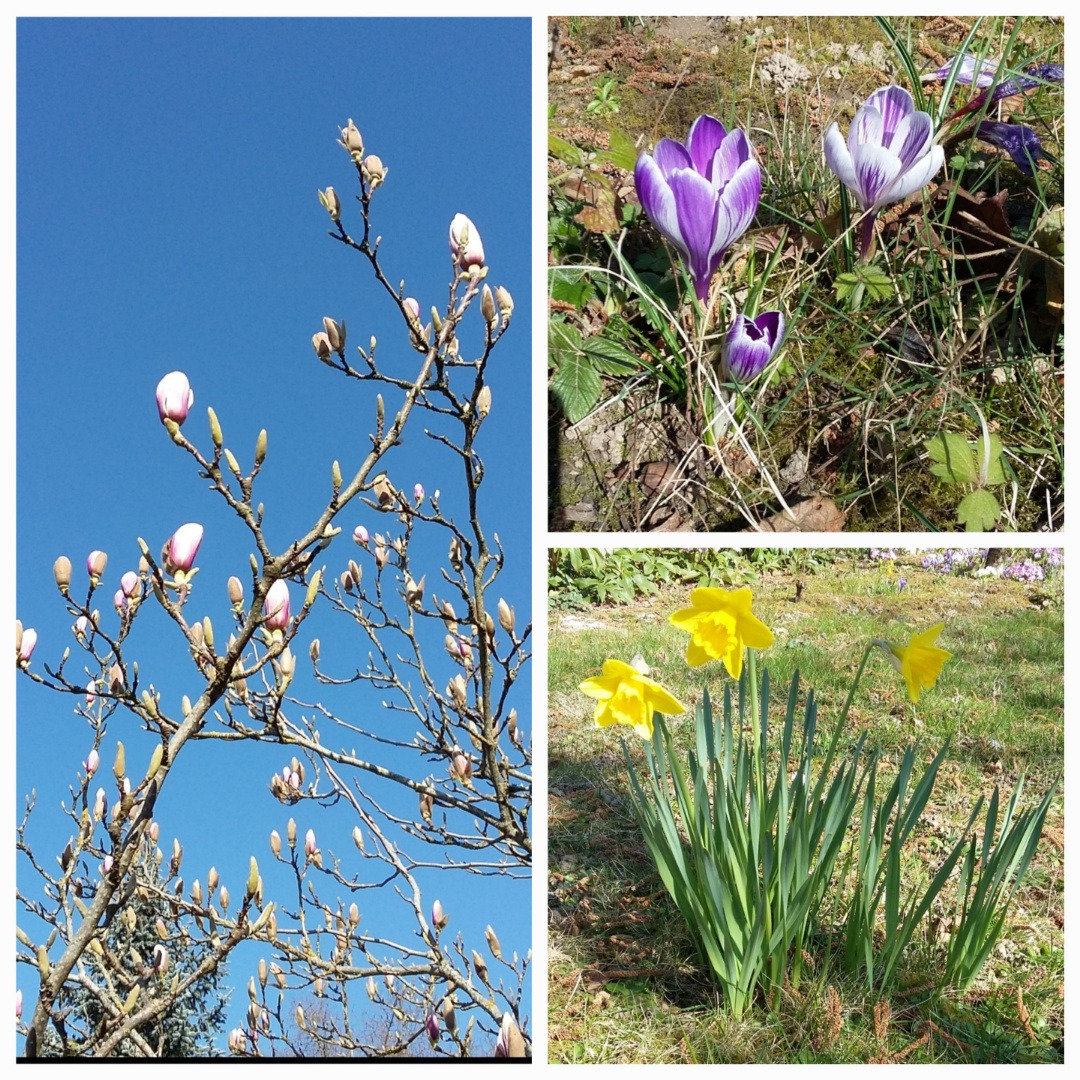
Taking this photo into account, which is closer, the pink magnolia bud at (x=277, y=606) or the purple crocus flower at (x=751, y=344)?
the pink magnolia bud at (x=277, y=606)

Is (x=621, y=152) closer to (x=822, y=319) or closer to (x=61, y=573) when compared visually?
(x=822, y=319)

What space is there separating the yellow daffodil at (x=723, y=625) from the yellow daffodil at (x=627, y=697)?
9cm

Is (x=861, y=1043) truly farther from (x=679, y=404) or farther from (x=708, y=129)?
(x=708, y=129)

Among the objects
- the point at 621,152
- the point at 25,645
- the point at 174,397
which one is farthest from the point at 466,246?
the point at 25,645

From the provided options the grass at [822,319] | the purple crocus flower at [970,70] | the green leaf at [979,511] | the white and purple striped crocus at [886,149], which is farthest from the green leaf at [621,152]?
the green leaf at [979,511]

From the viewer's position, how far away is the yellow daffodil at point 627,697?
131cm

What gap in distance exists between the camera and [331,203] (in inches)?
53.6

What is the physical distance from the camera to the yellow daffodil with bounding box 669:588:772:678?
49.8 inches

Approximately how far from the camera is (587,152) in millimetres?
1805

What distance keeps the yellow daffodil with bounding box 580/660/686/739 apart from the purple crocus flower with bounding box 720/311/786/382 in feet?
1.89

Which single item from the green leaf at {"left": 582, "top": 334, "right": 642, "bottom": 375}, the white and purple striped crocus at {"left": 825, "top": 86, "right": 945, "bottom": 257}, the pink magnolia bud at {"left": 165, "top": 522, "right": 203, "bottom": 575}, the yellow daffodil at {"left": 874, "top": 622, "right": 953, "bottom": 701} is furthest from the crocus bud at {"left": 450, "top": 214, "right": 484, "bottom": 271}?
the yellow daffodil at {"left": 874, "top": 622, "right": 953, "bottom": 701}

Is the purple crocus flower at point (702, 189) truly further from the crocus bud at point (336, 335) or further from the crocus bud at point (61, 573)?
the crocus bud at point (61, 573)

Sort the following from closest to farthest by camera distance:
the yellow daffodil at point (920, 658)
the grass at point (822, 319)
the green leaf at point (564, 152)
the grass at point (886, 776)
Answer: the yellow daffodil at point (920, 658) → the grass at point (886, 776) → the grass at point (822, 319) → the green leaf at point (564, 152)
